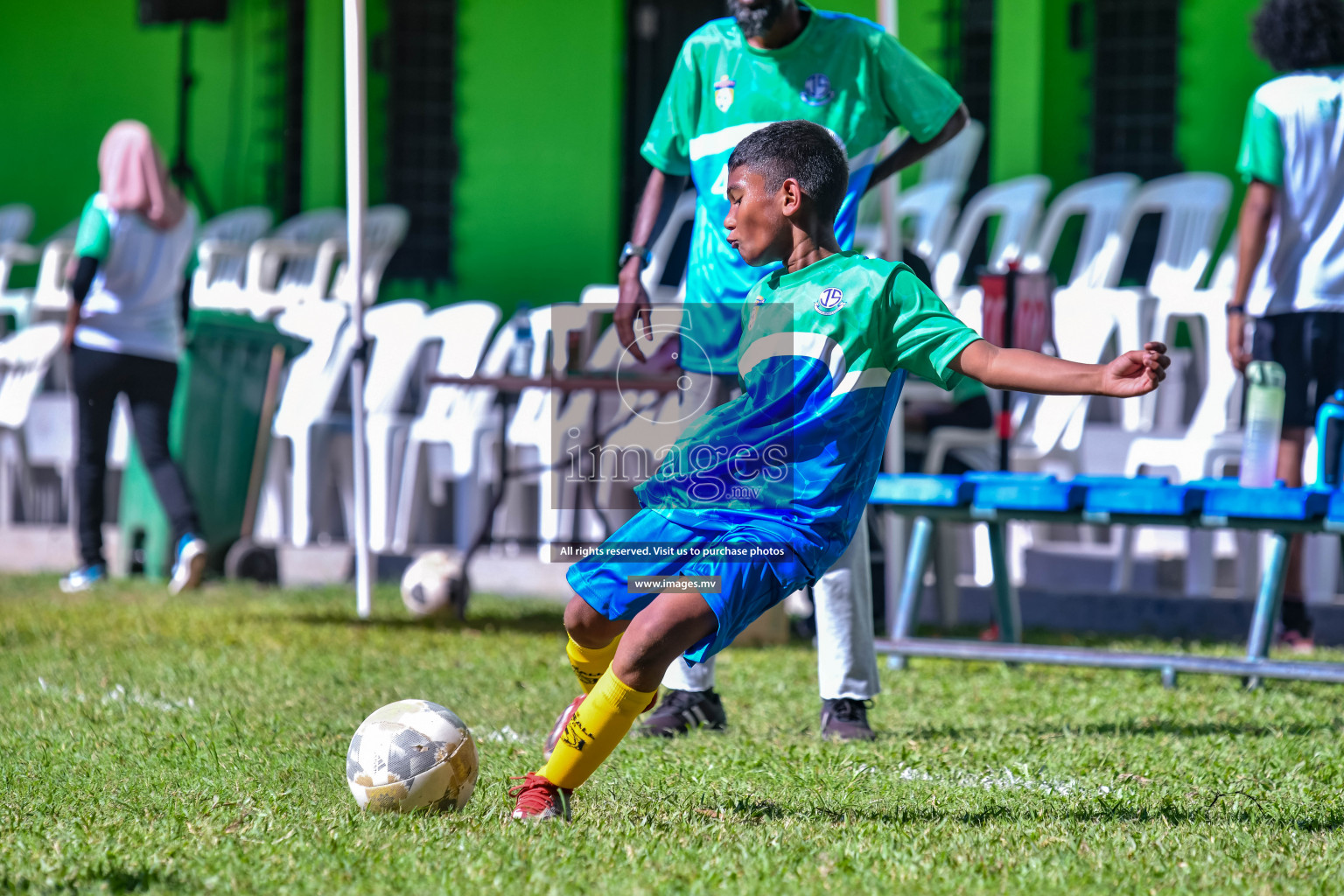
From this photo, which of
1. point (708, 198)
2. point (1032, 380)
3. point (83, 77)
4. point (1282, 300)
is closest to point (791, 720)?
point (708, 198)

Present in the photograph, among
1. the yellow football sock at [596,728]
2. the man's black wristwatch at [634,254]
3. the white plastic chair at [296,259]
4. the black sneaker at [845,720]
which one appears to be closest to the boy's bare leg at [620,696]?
the yellow football sock at [596,728]

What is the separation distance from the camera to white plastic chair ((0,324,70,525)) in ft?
29.8

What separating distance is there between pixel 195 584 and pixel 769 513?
16.5 ft

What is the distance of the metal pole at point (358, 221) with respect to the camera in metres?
6.06

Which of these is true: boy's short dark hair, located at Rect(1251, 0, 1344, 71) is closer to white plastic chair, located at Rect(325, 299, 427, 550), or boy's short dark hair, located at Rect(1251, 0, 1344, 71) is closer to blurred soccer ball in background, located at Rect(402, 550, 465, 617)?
blurred soccer ball in background, located at Rect(402, 550, 465, 617)

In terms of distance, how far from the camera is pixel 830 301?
302 centimetres

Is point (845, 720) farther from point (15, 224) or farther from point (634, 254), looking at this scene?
point (15, 224)

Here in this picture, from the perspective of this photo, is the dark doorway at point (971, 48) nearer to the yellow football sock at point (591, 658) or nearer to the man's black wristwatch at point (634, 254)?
the man's black wristwatch at point (634, 254)

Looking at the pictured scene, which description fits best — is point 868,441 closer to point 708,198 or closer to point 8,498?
point 708,198

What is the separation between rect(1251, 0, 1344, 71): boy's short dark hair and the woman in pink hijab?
16.3 ft

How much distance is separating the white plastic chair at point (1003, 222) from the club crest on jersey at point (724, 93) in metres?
4.76

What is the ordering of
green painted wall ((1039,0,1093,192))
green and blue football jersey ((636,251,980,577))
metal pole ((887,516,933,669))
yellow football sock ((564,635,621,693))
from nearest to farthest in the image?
green and blue football jersey ((636,251,980,577)) → yellow football sock ((564,635,621,693)) → metal pole ((887,516,933,669)) → green painted wall ((1039,0,1093,192))

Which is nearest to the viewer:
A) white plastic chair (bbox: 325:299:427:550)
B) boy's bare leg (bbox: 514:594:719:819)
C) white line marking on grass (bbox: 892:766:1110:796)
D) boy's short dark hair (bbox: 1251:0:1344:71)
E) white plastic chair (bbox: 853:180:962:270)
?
boy's bare leg (bbox: 514:594:719:819)

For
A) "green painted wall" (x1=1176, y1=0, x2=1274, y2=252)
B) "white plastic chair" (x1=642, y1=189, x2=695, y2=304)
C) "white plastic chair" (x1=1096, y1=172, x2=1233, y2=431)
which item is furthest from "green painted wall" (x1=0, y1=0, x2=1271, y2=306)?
"white plastic chair" (x1=1096, y1=172, x2=1233, y2=431)
